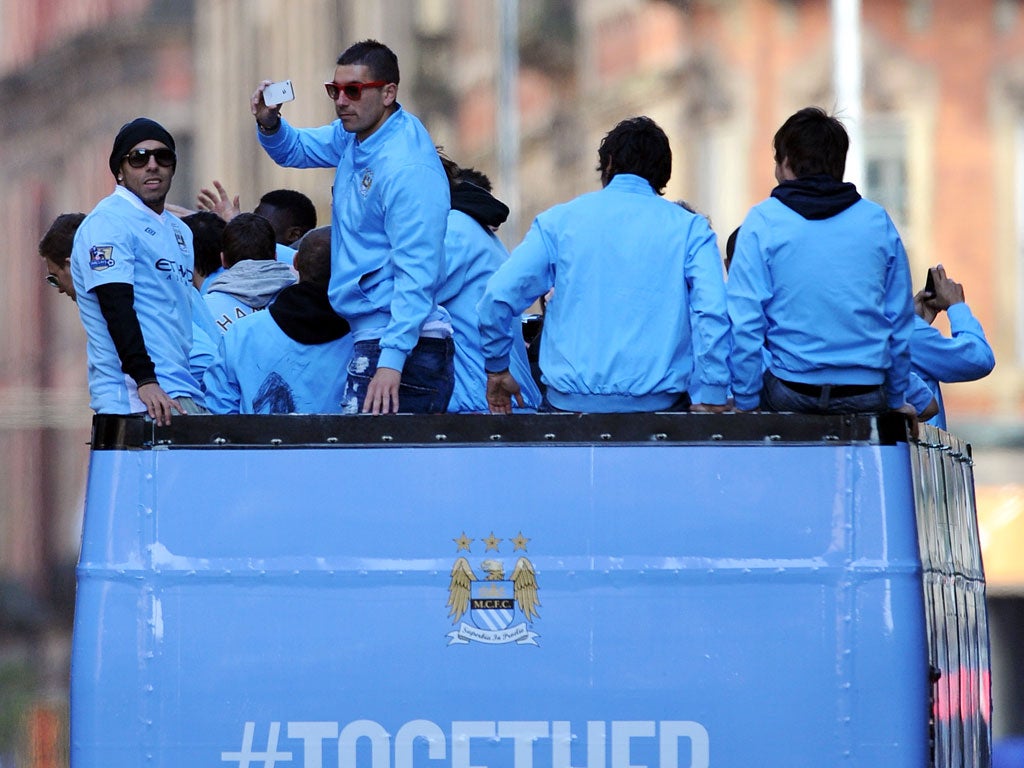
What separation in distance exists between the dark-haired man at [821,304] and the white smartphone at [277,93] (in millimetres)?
1547

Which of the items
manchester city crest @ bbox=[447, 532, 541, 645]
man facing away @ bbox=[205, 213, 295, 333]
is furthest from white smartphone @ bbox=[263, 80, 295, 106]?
manchester city crest @ bbox=[447, 532, 541, 645]

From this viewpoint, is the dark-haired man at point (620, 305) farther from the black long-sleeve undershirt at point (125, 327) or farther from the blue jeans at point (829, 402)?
the black long-sleeve undershirt at point (125, 327)

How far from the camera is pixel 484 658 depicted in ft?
17.7

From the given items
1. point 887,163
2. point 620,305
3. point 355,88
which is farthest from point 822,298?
point 887,163

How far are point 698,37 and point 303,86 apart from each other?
987 centimetres

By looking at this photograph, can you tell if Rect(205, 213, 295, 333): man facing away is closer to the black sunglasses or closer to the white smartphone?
the white smartphone

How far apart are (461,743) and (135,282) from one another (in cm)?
196

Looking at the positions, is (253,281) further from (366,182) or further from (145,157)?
(366,182)

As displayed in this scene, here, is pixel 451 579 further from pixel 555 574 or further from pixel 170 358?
pixel 170 358

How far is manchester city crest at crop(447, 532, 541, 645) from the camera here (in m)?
5.39

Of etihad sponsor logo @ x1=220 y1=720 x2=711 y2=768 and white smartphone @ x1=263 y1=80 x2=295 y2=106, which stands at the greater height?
white smartphone @ x1=263 y1=80 x2=295 y2=106

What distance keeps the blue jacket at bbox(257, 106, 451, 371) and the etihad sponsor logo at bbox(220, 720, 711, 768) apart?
3.89ft

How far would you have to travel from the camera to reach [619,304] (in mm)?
6141

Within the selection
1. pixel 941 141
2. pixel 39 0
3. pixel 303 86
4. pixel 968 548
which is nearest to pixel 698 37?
pixel 941 141
